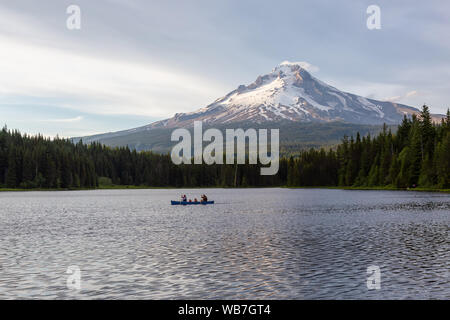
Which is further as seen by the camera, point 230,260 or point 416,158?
point 416,158

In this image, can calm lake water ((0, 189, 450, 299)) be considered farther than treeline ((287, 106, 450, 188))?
No

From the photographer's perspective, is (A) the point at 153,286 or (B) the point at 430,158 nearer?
(A) the point at 153,286

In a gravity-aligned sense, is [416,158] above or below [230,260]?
above

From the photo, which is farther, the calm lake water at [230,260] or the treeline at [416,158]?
the treeline at [416,158]

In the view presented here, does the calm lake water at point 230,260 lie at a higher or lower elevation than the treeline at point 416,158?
lower

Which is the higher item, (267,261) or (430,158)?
(430,158)

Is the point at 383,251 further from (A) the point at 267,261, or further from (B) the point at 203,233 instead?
(B) the point at 203,233

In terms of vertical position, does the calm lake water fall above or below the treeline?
below

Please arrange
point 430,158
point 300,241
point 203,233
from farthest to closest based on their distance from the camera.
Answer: point 430,158
point 203,233
point 300,241
